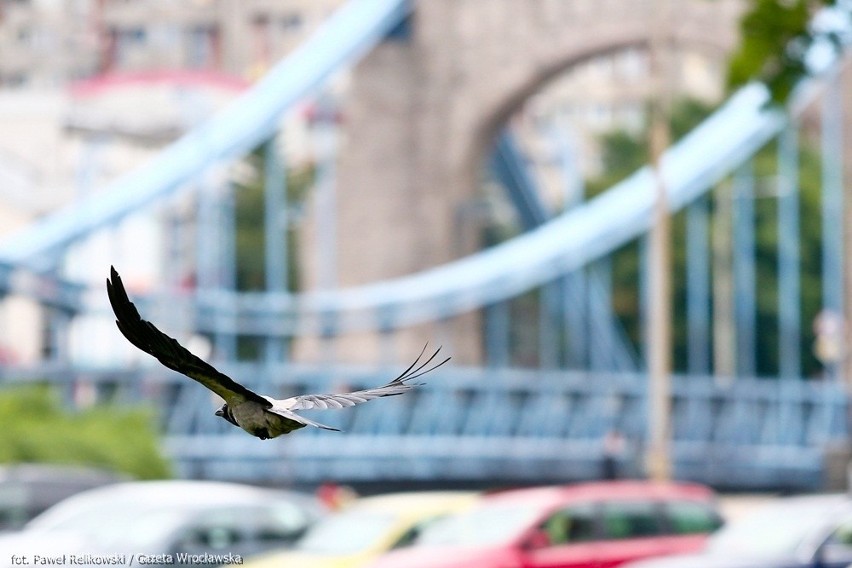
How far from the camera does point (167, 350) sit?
16.1ft

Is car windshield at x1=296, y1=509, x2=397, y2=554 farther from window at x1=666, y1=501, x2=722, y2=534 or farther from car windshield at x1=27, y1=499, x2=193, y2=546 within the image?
window at x1=666, y1=501, x2=722, y2=534

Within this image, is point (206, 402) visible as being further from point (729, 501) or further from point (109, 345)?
point (109, 345)

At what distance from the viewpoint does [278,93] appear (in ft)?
118

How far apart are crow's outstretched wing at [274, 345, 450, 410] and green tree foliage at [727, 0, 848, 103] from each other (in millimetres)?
6946

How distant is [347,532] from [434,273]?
80.8ft


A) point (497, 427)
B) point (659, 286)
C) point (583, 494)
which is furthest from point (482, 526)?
point (497, 427)

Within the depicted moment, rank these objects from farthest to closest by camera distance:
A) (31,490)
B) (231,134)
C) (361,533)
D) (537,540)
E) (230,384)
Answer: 1. (231,134)
2. (31,490)
3. (361,533)
4. (537,540)
5. (230,384)

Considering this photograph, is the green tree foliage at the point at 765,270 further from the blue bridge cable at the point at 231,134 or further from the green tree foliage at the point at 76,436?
the green tree foliage at the point at 76,436

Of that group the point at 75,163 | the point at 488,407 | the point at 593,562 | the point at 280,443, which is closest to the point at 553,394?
the point at 488,407

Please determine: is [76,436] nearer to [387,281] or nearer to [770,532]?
[770,532]

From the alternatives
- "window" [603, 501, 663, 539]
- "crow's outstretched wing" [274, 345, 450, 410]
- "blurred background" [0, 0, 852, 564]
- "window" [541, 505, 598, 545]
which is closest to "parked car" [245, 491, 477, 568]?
"window" [541, 505, 598, 545]

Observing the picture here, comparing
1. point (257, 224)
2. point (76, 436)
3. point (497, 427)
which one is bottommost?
point (76, 436)

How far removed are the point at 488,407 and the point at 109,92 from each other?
17295mm

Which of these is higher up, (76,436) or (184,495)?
(76,436)
